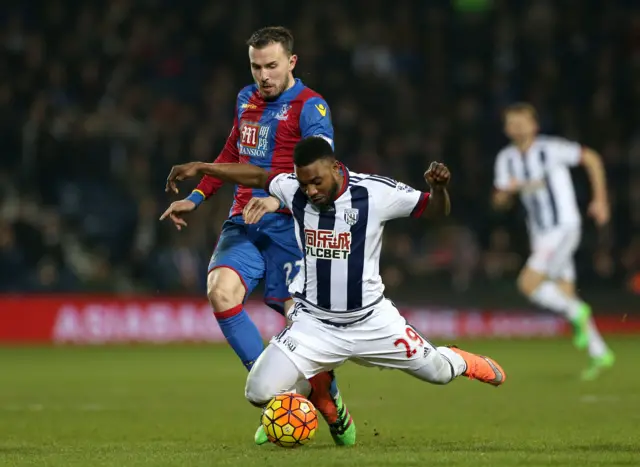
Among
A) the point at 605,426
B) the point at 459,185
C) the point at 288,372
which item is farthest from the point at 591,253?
the point at 288,372

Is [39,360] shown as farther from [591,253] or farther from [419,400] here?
[591,253]

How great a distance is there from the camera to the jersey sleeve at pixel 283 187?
6.41 meters

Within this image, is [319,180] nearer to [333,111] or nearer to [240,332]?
[240,332]

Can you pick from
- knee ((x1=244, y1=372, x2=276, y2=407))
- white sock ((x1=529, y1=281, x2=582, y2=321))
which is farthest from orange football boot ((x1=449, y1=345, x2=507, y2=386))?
white sock ((x1=529, y1=281, x2=582, y2=321))

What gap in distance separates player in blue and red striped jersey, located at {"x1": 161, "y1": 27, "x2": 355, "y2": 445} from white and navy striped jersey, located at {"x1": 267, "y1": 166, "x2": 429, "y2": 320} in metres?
0.65

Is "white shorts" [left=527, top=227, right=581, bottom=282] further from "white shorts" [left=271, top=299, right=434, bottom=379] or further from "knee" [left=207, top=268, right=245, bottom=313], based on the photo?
"white shorts" [left=271, top=299, right=434, bottom=379]

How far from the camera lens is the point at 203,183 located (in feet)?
24.4

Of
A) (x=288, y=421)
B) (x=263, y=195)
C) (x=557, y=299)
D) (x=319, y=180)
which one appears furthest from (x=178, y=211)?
(x=557, y=299)

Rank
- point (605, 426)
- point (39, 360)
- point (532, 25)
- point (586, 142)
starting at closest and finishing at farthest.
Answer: point (605, 426), point (39, 360), point (586, 142), point (532, 25)

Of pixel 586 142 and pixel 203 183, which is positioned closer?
pixel 203 183

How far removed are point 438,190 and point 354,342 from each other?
3.05 ft

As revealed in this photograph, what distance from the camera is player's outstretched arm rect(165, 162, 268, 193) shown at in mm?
6336

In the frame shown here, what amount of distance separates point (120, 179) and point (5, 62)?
246 centimetres

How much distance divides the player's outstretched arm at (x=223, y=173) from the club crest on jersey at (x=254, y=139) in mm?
518
